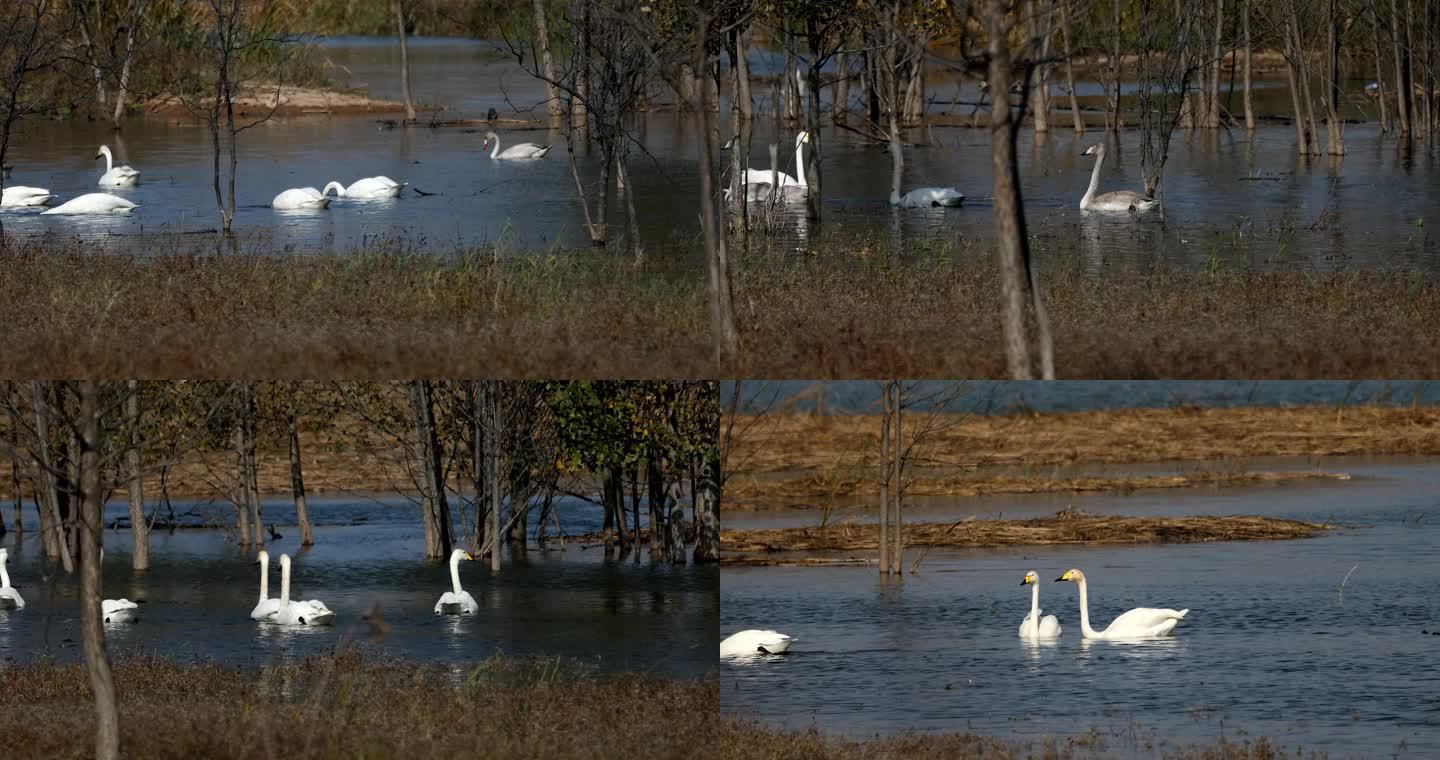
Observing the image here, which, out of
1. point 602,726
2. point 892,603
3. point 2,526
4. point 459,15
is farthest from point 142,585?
point 459,15

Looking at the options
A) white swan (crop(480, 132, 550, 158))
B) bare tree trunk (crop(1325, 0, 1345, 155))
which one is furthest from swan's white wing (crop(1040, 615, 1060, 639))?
bare tree trunk (crop(1325, 0, 1345, 155))

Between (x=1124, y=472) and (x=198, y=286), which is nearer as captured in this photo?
(x=198, y=286)

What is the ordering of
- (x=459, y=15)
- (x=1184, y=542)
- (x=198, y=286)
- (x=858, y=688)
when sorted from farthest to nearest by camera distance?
(x=459, y=15), (x=1184, y=542), (x=198, y=286), (x=858, y=688)

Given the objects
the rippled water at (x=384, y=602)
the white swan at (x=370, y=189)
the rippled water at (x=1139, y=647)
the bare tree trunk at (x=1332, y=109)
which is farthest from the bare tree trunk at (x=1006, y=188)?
the bare tree trunk at (x=1332, y=109)

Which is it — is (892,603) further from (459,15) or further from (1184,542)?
(459,15)

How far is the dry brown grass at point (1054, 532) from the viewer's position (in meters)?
22.3

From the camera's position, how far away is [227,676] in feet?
A: 53.4

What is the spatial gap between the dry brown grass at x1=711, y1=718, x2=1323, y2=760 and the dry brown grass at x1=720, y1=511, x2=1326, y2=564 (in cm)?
865

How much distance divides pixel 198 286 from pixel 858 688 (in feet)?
25.2

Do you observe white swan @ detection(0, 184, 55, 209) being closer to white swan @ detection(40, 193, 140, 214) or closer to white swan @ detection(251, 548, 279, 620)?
white swan @ detection(40, 193, 140, 214)

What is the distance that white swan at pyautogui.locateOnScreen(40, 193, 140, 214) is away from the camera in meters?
26.4

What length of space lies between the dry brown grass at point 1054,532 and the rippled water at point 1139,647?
345 millimetres

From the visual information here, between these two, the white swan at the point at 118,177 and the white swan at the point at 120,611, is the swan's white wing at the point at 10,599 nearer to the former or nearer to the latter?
the white swan at the point at 120,611

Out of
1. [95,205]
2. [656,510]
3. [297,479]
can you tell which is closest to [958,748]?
[656,510]
